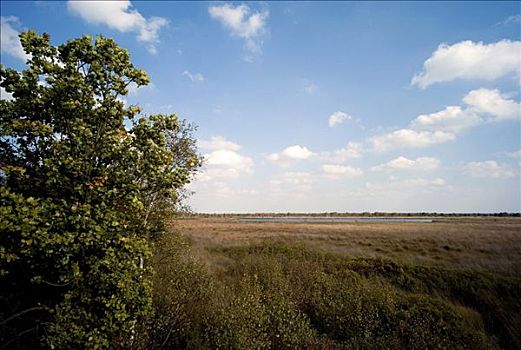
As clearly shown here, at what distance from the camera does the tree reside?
22.8 ft

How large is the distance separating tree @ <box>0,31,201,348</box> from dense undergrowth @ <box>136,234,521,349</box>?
3024mm

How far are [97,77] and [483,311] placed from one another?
715 inches

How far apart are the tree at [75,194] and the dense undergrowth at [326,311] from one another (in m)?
3.02

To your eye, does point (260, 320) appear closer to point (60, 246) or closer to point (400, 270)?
point (60, 246)

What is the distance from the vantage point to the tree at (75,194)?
6945 millimetres

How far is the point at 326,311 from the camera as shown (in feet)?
42.5

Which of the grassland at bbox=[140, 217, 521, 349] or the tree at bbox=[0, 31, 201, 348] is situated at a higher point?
the tree at bbox=[0, 31, 201, 348]

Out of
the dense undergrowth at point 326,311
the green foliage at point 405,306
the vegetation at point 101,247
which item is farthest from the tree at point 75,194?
the green foliage at point 405,306

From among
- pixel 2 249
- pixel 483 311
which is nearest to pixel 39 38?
pixel 2 249

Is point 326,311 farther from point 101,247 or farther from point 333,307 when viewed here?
point 101,247

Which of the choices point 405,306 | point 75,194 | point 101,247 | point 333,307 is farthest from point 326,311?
point 75,194

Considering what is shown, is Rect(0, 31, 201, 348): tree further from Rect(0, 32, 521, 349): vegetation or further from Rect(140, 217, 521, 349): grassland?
Rect(140, 217, 521, 349): grassland

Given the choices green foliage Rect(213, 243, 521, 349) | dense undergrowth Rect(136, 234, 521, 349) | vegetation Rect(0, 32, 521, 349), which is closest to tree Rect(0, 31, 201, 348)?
vegetation Rect(0, 32, 521, 349)

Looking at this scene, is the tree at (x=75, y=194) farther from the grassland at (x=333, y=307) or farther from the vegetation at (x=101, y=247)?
the grassland at (x=333, y=307)
